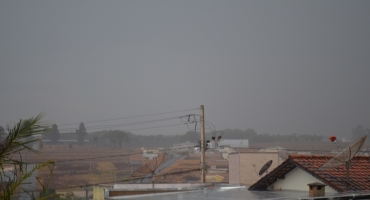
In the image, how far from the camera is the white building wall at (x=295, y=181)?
38.5ft

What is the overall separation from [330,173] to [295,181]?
3.52 ft

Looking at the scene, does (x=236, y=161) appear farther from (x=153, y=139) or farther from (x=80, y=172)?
(x=153, y=139)

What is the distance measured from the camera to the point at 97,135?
150 feet

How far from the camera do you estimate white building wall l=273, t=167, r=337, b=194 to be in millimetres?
11737

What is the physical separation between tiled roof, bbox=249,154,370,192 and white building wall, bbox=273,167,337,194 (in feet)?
0.43

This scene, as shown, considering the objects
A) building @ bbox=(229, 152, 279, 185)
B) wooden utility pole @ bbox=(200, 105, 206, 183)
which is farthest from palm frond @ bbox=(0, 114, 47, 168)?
building @ bbox=(229, 152, 279, 185)

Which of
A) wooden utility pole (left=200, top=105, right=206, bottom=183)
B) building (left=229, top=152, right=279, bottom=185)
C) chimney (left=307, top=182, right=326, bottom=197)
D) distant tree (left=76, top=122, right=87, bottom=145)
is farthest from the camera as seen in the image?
distant tree (left=76, top=122, right=87, bottom=145)

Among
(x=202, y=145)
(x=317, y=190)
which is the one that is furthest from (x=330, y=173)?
(x=202, y=145)

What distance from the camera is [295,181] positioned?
1221cm

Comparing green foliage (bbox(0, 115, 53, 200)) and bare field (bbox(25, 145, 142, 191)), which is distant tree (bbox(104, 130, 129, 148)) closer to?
bare field (bbox(25, 145, 142, 191))

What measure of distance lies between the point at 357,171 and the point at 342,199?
12.3 feet

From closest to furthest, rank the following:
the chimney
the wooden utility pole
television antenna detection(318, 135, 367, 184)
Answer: the chimney < television antenna detection(318, 135, 367, 184) < the wooden utility pole

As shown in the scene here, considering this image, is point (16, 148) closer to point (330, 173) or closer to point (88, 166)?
point (330, 173)

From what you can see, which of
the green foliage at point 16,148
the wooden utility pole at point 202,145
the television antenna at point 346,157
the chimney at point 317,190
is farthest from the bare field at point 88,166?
the green foliage at point 16,148
